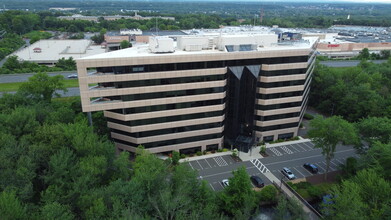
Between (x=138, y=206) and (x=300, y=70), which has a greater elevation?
(x=300, y=70)

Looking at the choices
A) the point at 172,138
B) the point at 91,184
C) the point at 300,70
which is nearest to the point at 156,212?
the point at 91,184

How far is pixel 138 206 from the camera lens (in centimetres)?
3306

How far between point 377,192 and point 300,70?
31946mm

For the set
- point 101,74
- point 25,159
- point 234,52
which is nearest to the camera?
point 25,159

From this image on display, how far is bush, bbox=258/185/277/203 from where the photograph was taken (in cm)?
4345

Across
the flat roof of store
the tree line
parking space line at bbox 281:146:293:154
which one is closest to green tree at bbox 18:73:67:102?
the tree line

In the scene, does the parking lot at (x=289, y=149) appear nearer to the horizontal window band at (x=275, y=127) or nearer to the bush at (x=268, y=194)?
the horizontal window band at (x=275, y=127)

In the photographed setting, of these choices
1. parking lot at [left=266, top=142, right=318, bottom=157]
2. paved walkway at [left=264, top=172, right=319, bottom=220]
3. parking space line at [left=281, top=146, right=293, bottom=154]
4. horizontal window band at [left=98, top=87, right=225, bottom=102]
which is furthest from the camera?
parking space line at [left=281, top=146, right=293, bottom=154]

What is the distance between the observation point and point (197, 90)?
53250mm

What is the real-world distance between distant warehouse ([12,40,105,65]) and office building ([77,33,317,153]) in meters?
90.2

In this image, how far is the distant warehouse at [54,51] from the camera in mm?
125838

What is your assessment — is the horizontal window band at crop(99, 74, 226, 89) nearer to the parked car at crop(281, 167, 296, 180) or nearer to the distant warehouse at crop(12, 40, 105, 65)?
the parked car at crop(281, 167, 296, 180)

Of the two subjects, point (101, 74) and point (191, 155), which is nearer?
point (101, 74)

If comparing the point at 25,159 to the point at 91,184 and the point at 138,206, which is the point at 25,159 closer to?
the point at 91,184
